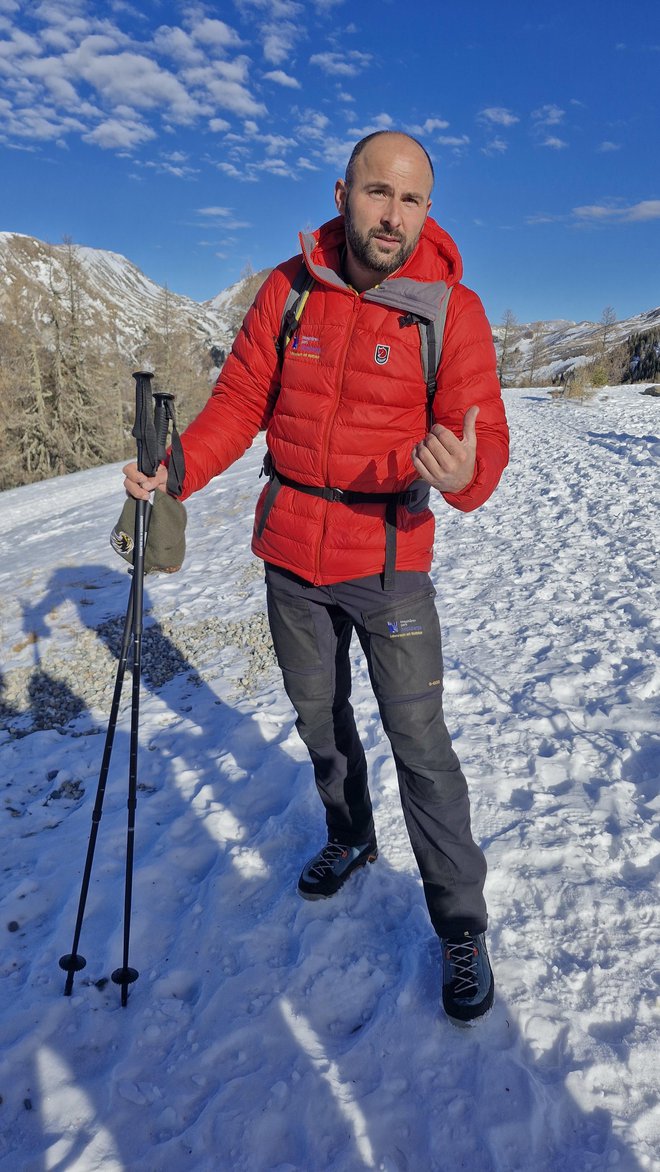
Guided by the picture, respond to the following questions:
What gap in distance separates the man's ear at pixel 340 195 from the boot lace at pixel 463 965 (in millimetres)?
2791

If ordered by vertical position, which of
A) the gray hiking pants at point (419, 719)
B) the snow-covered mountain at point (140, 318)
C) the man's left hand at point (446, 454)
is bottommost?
the gray hiking pants at point (419, 719)

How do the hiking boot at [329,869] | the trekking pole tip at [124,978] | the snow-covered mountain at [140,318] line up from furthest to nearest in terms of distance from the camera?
the snow-covered mountain at [140,318] → the hiking boot at [329,869] → the trekking pole tip at [124,978]

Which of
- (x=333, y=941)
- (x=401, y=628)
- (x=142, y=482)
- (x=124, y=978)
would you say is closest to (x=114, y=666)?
(x=124, y=978)

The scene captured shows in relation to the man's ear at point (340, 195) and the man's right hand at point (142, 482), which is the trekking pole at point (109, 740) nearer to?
the man's right hand at point (142, 482)

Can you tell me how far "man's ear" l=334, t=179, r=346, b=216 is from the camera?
2.32 meters

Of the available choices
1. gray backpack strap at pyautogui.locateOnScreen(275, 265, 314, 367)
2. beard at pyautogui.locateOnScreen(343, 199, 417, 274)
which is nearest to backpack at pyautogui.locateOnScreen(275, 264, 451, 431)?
gray backpack strap at pyautogui.locateOnScreen(275, 265, 314, 367)

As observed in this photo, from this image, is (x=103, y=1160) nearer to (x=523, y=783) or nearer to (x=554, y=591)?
(x=523, y=783)

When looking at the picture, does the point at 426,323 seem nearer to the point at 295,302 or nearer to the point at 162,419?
the point at 295,302

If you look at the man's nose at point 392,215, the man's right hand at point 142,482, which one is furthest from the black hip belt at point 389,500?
the man's nose at point 392,215

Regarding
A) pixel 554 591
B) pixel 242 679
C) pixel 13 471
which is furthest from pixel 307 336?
pixel 13 471

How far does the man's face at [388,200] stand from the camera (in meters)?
2.15

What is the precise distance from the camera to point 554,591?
6477 millimetres

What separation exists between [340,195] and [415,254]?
1.25 feet

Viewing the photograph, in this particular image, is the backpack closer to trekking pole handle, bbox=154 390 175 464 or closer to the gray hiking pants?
trekking pole handle, bbox=154 390 175 464
